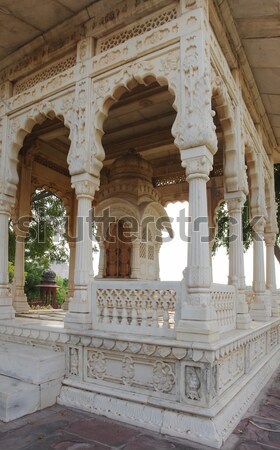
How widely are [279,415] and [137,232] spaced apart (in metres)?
4.96

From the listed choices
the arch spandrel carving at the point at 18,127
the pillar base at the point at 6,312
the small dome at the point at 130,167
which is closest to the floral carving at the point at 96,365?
the pillar base at the point at 6,312

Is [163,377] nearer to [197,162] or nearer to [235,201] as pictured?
[197,162]

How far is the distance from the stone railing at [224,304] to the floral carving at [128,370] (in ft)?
4.12

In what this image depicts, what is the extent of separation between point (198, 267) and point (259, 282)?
12.6 feet

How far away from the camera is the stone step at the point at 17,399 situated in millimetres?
4180

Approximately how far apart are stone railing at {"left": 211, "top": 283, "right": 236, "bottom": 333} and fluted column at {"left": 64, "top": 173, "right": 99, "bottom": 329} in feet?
5.64

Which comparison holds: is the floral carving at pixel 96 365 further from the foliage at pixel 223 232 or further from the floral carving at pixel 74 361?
the foliage at pixel 223 232

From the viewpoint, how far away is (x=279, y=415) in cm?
464

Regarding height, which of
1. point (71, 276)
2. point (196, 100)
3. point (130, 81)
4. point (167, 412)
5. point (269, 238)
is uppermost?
point (130, 81)

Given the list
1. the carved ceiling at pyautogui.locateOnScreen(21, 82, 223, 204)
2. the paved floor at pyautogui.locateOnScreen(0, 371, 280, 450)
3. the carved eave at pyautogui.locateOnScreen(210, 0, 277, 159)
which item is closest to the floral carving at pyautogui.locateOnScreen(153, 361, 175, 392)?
the paved floor at pyautogui.locateOnScreen(0, 371, 280, 450)

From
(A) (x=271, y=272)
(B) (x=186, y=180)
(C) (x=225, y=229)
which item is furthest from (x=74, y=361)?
(C) (x=225, y=229)

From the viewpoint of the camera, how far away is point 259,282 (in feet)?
24.6

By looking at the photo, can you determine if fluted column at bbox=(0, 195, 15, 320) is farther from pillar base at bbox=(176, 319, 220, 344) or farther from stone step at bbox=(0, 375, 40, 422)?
pillar base at bbox=(176, 319, 220, 344)

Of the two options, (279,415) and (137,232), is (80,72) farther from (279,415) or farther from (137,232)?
(279,415)
